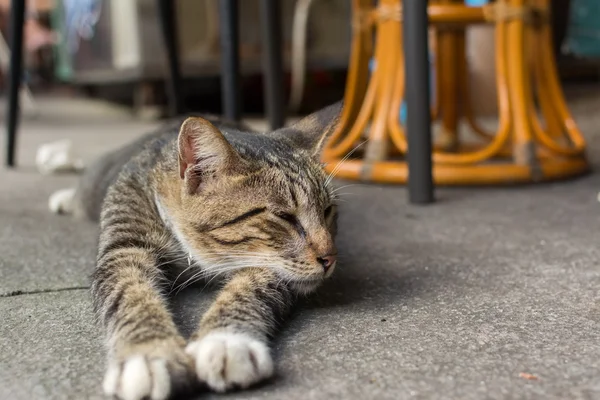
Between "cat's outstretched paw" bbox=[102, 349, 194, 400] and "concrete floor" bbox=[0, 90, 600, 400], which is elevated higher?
"cat's outstretched paw" bbox=[102, 349, 194, 400]

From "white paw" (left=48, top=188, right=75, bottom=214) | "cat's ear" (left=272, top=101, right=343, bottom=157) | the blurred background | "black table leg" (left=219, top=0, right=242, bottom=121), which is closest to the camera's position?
"cat's ear" (left=272, top=101, right=343, bottom=157)

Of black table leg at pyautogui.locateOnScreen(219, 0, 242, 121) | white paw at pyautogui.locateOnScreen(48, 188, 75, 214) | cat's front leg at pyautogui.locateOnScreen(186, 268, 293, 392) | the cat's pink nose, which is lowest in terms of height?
white paw at pyautogui.locateOnScreen(48, 188, 75, 214)

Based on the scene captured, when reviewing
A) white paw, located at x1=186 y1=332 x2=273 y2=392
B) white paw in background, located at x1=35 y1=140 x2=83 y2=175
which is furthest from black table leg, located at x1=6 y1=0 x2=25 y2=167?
white paw, located at x1=186 y1=332 x2=273 y2=392

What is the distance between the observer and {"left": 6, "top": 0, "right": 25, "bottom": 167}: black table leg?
6.44ft

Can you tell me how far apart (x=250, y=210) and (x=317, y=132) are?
28 cm

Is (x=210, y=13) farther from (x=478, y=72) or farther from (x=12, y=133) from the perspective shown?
(x=12, y=133)

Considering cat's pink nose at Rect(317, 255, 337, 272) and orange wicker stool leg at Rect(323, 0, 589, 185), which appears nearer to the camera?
cat's pink nose at Rect(317, 255, 337, 272)

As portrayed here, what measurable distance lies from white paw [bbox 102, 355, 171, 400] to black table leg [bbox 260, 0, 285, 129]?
1.42 metres

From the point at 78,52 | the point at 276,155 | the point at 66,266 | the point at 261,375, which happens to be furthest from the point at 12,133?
the point at 78,52

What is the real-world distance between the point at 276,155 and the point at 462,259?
0.41m

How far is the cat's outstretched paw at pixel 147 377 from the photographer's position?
0.64 metres

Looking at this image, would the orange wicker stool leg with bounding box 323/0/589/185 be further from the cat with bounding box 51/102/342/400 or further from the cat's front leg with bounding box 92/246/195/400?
the cat's front leg with bounding box 92/246/195/400

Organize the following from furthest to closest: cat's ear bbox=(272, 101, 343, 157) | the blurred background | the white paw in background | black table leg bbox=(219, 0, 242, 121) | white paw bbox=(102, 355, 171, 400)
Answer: the blurred background → the white paw in background → black table leg bbox=(219, 0, 242, 121) → cat's ear bbox=(272, 101, 343, 157) → white paw bbox=(102, 355, 171, 400)

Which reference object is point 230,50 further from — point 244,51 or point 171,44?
point 244,51
